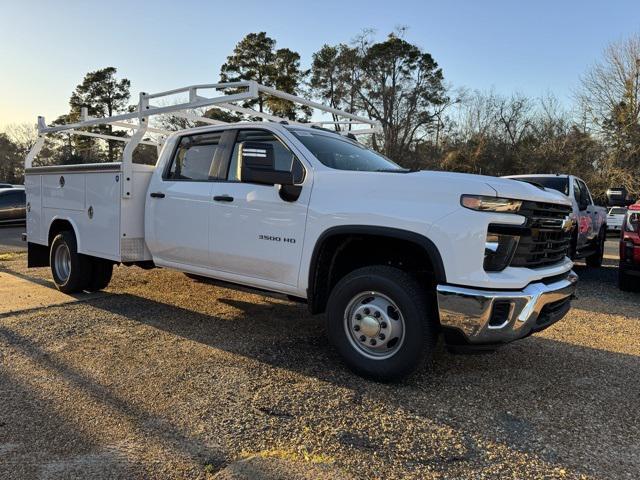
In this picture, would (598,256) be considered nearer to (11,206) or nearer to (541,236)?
(541,236)

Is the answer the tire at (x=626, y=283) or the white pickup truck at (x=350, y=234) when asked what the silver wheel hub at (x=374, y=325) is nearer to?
the white pickup truck at (x=350, y=234)

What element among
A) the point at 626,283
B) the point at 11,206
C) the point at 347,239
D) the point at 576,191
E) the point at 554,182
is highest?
the point at 554,182

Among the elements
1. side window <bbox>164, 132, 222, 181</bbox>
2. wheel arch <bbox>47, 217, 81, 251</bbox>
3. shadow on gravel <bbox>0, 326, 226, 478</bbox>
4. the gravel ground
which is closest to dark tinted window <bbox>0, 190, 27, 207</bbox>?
wheel arch <bbox>47, 217, 81, 251</bbox>

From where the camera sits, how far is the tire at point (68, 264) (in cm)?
659

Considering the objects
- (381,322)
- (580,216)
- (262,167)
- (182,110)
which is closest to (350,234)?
(381,322)

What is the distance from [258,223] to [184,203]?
109 centimetres

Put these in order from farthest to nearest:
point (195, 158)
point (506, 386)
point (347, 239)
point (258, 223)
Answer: point (195, 158) → point (258, 223) → point (347, 239) → point (506, 386)

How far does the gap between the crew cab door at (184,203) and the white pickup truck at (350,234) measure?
0.02m

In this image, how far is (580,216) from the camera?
909 cm

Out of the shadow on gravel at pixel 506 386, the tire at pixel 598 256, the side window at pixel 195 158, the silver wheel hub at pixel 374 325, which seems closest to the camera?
the shadow on gravel at pixel 506 386

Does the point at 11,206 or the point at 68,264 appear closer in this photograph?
the point at 68,264

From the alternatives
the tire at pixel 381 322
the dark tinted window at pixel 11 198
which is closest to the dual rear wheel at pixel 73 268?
the tire at pixel 381 322

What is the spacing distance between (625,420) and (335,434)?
1.94m

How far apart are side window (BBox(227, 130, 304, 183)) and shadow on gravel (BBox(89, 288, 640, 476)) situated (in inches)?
61.2
